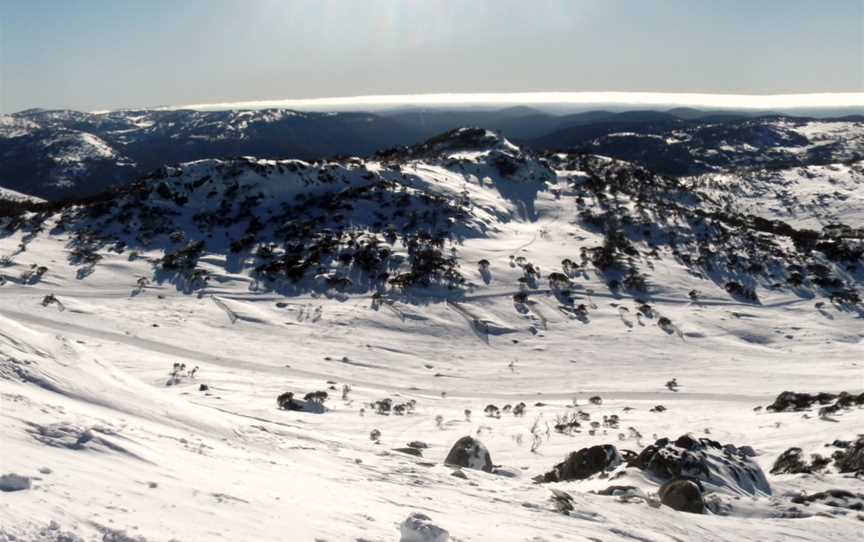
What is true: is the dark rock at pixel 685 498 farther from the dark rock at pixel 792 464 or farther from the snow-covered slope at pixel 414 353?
the dark rock at pixel 792 464

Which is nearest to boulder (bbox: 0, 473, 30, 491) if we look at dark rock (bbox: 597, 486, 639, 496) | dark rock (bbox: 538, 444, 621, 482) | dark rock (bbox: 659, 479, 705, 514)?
dark rock (bbox: 597, 486, 639, 496)

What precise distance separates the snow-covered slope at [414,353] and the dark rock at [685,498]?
0.49m

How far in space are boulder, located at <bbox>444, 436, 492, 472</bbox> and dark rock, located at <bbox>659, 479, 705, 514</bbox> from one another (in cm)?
505

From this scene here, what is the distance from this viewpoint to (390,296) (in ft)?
151

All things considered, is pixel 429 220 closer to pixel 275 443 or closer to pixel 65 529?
pixel 275 443

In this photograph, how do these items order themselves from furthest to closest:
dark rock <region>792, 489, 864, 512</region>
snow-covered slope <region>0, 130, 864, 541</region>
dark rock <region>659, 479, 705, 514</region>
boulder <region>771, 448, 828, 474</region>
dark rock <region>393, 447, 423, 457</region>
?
dark rock <region>393, 447, 423, 457</region>
boulder <region>771, 448, 828, 474</region>
dark rock <region>792, 489, 864, 512</region>
dark rock <region>659, 479, 705, 514</region>
snow-covered slope <region>0, 130, 864, 541</region>

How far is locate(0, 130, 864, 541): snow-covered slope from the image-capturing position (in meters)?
10.9

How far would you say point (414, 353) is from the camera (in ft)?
124

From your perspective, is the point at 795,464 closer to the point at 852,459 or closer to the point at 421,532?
the point at 852,459

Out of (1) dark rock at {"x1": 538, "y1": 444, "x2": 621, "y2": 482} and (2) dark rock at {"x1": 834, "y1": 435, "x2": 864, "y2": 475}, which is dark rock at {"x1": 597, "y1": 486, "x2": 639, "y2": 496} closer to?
(1) dark rock at {"x1": 538, "y1": 444, "x2": 621, "y2": 482}

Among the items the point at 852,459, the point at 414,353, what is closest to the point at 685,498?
the point at 852,459

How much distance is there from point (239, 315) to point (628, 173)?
63740 mm

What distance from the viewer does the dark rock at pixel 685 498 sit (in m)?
14.0

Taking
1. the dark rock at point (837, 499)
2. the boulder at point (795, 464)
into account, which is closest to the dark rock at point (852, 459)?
the boulder at point (795, 464)
